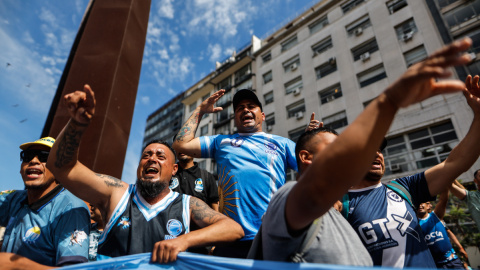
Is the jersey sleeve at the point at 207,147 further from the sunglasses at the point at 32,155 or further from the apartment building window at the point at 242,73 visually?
the apartment building window at the point at 242,73

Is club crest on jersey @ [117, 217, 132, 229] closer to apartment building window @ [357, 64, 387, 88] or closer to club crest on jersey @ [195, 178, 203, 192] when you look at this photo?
club crest on jersey @ [195, 178, 203, 192]

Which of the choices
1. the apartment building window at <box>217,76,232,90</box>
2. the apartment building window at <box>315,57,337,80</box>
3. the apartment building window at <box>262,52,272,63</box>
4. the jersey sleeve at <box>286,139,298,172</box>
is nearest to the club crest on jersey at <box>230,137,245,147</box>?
the jersey sleeve at <box>286,139,298,172</box>

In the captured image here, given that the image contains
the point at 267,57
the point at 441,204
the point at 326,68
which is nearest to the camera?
the point at 441,204

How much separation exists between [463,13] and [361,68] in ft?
19.4

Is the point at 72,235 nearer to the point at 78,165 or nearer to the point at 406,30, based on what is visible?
the point at 78,165

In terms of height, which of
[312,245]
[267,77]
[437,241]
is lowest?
[437,241]

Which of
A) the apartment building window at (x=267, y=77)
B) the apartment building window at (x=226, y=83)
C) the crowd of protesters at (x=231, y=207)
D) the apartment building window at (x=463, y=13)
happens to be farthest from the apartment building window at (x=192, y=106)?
the crowd of protesters at (x=231, y=207)

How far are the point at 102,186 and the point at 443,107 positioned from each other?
16.9m

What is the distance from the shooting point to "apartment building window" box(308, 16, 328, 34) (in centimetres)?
2261

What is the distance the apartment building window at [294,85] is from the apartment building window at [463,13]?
10176mm

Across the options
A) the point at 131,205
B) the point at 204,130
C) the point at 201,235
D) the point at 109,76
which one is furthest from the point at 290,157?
the point at 204,130

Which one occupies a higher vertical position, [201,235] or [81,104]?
[81,104]

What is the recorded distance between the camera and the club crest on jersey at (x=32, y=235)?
7.29ft

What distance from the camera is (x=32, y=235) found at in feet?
7.36
